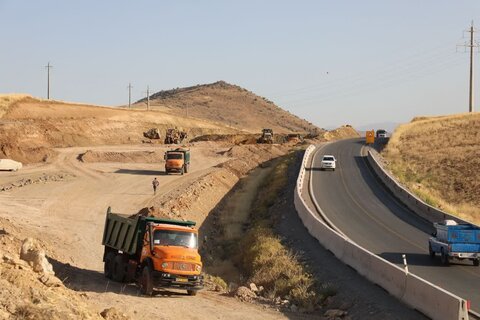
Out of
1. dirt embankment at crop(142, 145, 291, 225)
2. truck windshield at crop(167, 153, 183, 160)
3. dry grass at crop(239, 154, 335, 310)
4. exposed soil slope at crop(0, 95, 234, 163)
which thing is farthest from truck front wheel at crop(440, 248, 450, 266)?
exposed soil slope at crop(0, 95, 234, 163)

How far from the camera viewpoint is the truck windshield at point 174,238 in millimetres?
25641

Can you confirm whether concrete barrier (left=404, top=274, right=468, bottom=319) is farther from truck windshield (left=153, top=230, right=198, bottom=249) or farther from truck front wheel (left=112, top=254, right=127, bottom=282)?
truck front wheel (left=112, top=254, right=127, bottom=282)

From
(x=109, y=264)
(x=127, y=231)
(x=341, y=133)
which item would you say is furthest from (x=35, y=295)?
(x=341, y=133)

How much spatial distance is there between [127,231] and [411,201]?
33243 mm

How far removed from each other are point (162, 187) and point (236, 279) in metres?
29.5

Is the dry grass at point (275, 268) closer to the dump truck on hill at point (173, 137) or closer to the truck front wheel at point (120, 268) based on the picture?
the truck front wheel at point (120, 268)

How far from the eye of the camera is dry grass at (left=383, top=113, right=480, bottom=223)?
67.5 meters

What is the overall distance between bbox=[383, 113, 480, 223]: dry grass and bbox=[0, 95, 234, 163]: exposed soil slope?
142 feet

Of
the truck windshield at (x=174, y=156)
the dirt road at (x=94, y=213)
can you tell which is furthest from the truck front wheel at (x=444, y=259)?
the truck windshield at (x=174, y=156)

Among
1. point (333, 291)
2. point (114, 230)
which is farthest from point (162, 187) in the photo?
point (333, 291)

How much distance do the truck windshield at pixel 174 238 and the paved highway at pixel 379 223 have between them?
9826mm

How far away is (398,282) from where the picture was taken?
79.8 feet

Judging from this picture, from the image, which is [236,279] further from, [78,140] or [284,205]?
[78,140]

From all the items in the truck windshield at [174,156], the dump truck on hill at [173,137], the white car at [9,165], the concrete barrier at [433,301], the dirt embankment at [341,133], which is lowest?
the concrete barrier at [433,301]
